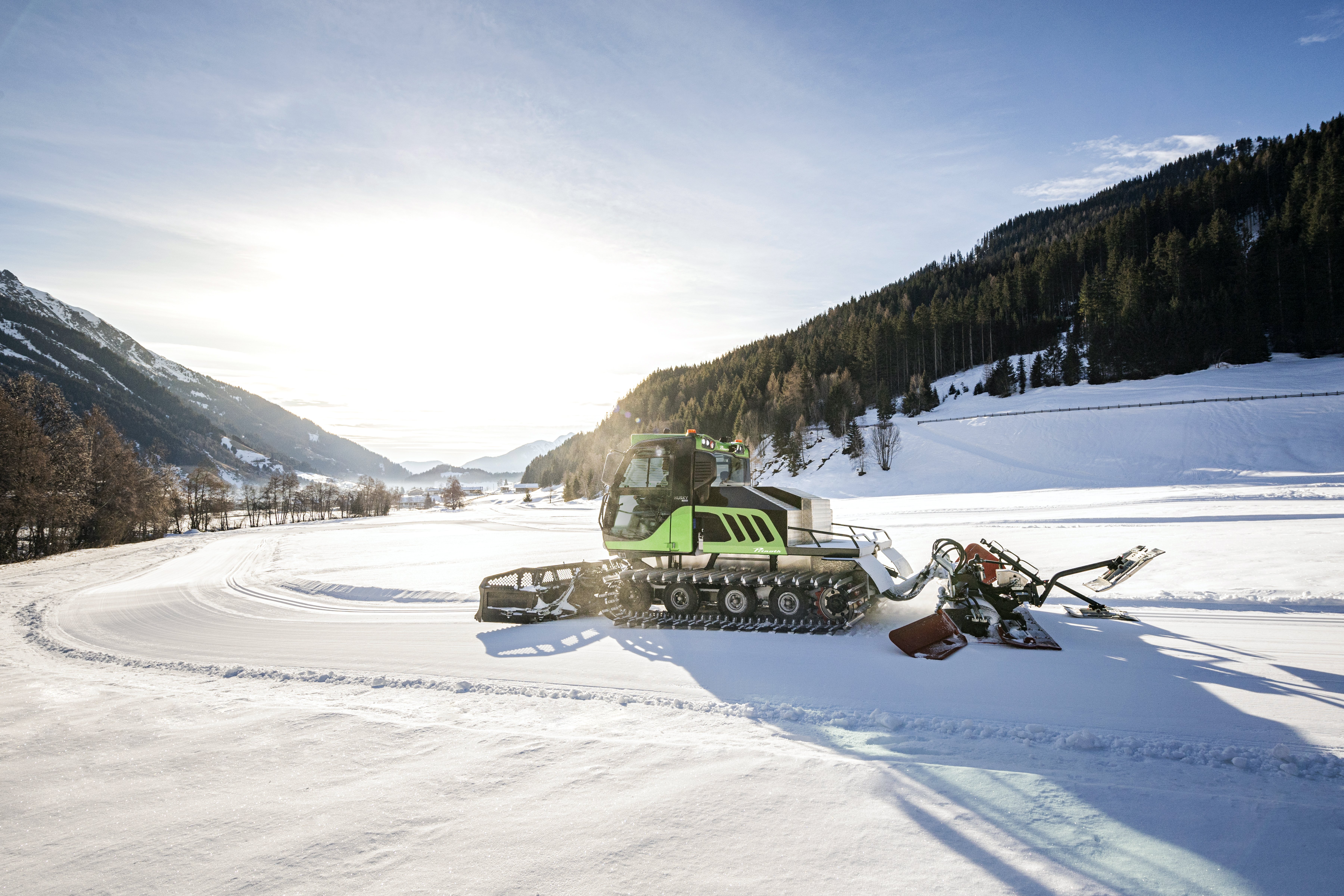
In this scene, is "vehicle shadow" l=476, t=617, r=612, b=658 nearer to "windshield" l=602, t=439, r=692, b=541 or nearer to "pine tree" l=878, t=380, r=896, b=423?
"windshield" l=602, t=439, r=692, b=541

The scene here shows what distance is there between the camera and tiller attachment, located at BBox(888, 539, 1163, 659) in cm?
683

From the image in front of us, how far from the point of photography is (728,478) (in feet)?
31.9

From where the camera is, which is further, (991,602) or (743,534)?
(743,534)

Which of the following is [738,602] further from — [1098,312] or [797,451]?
[1098,312]

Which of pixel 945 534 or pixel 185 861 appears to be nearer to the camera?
pixel 185 861

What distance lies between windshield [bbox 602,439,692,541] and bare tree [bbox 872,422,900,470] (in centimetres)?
4076

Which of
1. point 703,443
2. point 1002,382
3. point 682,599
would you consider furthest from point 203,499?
point 1002,382

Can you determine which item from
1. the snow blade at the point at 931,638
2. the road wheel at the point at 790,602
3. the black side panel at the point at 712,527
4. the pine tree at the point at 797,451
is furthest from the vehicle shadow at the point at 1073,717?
the pine tree at the point at 797,451

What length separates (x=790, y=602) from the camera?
326 inches

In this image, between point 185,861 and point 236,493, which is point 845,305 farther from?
point 236,493

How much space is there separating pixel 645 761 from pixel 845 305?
4484 inches

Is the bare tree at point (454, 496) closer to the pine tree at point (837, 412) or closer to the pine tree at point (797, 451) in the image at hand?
the pine tree at point (797, 451)

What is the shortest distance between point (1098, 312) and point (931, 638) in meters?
72.7

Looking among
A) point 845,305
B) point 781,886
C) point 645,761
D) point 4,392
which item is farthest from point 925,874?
point 845,305
